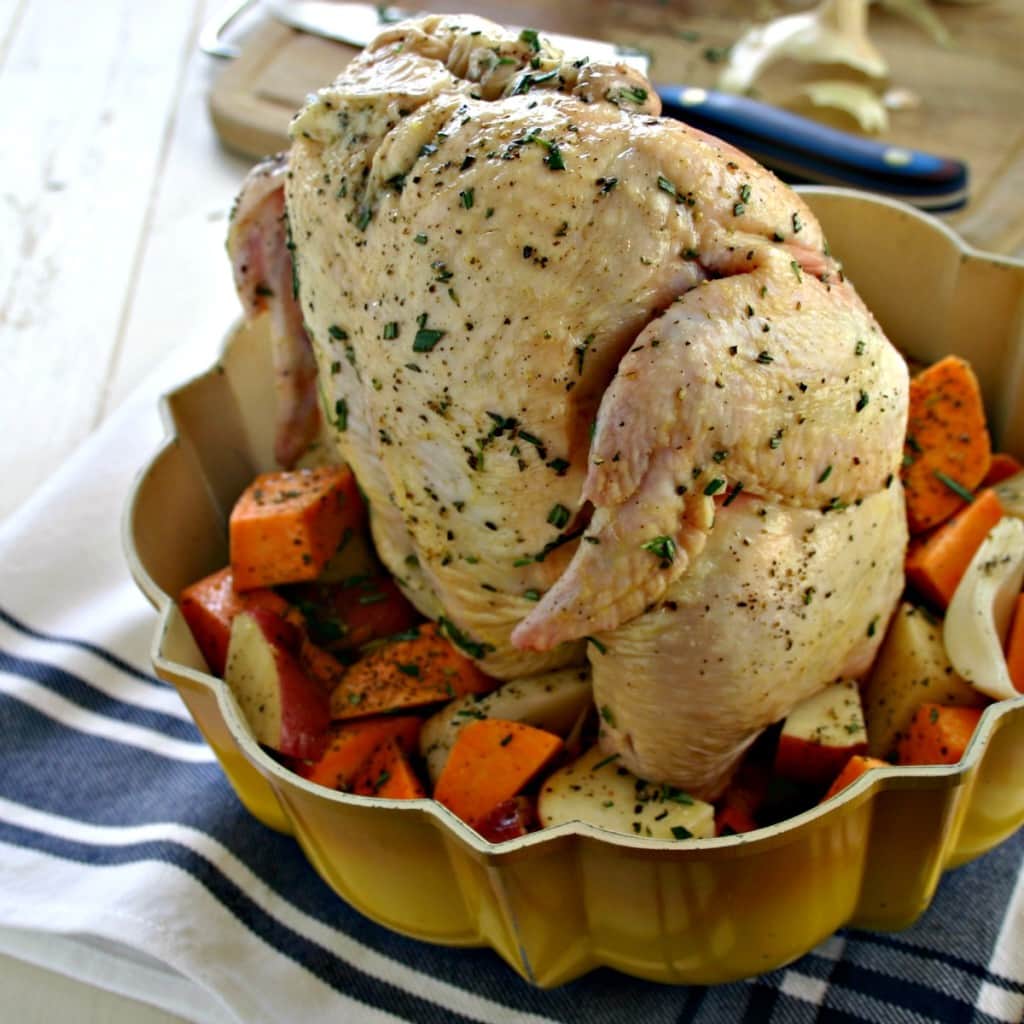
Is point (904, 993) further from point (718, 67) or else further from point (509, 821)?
point (718, 67)

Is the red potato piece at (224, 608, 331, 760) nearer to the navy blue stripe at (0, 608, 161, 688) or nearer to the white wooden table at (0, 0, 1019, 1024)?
the navy blue stripe at (0, 608, 161, 688)

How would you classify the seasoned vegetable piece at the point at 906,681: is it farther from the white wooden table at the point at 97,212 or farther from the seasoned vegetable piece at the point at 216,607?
the white wooden table at the point at 97,212

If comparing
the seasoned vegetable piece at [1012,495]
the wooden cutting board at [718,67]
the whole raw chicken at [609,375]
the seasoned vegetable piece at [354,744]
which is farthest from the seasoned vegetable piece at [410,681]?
the wooden cutting board at [718,67]

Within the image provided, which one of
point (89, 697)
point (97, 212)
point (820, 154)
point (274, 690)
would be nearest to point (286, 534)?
point (274, 690)

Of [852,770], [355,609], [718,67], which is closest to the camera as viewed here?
[852,770]

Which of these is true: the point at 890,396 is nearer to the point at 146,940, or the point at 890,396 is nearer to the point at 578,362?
the point at 578,362

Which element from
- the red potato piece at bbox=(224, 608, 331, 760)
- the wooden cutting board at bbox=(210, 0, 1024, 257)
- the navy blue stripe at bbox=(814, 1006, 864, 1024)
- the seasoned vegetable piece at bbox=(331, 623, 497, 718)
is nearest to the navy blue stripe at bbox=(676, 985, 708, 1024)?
the navy blue stripe at bbox=(814, 1006, 864, 1024)
